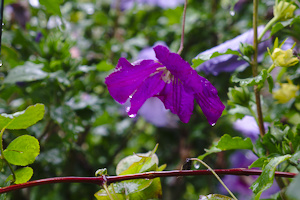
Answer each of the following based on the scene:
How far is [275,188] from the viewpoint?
0.73m

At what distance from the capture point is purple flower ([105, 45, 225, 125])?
1.61ft

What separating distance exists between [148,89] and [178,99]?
0.05 m

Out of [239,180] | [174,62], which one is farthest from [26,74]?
[239,180]

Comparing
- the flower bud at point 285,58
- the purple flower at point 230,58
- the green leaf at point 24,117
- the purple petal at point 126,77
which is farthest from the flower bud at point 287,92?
the green leaf at point 24,117

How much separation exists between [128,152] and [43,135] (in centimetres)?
52

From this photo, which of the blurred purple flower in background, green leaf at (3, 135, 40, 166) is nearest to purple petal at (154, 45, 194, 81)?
green leaf at (3, 135, 40, 166)

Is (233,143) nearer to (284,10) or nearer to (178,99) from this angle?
(178,99)

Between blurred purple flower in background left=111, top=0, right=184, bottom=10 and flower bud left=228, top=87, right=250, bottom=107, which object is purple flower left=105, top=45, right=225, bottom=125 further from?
blurred purple flower in background left=111, top=0, right=184, bottom=10

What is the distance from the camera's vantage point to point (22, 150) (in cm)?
45

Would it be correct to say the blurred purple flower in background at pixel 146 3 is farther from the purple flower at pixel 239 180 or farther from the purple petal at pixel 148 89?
the purple petal at pixel 148 89

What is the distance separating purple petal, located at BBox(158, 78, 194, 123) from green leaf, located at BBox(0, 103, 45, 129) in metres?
0.20

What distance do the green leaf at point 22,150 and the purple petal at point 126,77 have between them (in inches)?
5.5

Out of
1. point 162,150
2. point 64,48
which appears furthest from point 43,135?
point 162,150

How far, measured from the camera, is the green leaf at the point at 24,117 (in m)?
0.45
